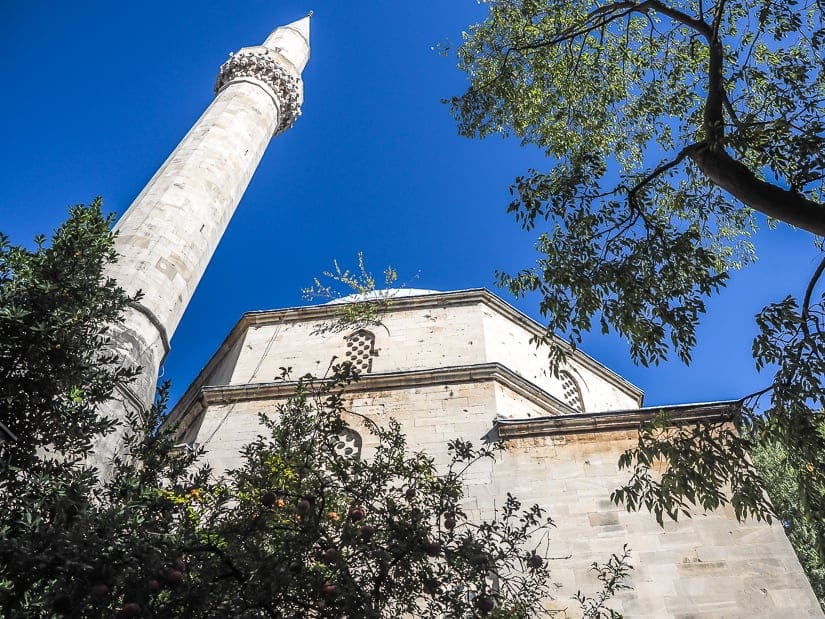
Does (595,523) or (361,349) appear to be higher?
(361,349)

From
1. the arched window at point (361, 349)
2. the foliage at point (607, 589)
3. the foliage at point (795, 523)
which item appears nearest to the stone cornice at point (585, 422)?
the foliage at point (607, 589)

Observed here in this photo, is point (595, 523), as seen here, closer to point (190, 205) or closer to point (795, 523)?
point (190, 205)

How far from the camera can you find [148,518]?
10.6ft

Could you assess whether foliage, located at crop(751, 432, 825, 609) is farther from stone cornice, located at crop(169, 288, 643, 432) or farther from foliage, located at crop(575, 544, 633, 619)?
foliage, located at crop(575, 544, 633, 619)

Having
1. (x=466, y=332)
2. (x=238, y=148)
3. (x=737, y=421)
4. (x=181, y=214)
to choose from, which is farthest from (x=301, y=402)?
(x=238, y=148)

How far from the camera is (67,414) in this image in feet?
12.2

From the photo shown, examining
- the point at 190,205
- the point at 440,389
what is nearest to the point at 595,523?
the point at 440,389

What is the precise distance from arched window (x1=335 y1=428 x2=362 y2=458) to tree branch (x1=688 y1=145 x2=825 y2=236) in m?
5.44

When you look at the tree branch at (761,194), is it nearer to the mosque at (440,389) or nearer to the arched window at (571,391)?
the mosque at (440,389)

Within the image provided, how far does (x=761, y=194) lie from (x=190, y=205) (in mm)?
7161

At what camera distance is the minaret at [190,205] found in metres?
6.48

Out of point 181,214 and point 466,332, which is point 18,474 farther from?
point 466,332

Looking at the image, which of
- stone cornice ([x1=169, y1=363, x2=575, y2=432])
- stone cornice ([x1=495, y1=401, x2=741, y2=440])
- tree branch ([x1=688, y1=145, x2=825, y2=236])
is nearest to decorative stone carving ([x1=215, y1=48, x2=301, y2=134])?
stone cornice ([x1=169, y1=363, x2=575, y2=432])

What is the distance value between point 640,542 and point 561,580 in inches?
39.3
